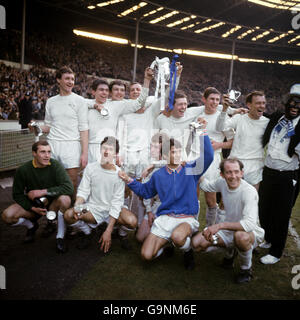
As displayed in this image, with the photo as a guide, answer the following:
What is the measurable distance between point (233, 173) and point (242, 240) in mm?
748

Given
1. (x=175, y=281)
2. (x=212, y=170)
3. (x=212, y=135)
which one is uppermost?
(x=212, y=135)

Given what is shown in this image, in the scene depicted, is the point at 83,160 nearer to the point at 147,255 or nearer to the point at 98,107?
the point at 98,107

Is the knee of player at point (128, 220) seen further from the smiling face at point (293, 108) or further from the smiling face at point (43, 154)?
the smiling face at point (293, 108)

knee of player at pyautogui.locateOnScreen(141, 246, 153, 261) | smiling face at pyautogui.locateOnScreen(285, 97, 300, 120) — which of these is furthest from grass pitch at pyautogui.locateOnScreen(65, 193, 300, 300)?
smiling face at pyautogui.locateOnScreen(285, 97, 300, 120)

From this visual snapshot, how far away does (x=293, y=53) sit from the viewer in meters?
35.2

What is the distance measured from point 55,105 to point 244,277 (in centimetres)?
347

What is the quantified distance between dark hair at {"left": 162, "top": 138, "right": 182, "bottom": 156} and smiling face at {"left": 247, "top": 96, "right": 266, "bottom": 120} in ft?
4.05

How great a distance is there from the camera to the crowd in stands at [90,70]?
57.3 feet

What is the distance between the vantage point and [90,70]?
26.2 meters

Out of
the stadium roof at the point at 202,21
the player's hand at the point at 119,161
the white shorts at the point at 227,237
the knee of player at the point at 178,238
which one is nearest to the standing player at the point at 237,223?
the white shorts at the point at 227,237

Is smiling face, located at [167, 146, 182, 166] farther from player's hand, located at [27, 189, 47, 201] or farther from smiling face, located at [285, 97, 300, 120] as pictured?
player's hand, located at [27, 189, 47, 201]

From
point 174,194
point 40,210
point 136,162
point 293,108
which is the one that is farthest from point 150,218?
point 293,108

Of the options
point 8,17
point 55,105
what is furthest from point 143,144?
point 8,17

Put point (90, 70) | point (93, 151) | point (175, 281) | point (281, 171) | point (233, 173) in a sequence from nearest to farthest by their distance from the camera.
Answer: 1. point (175, 281)
2. point (233, 173)
3. point (281, 171)
4. point (93, 151)
5. point (90, 70)
